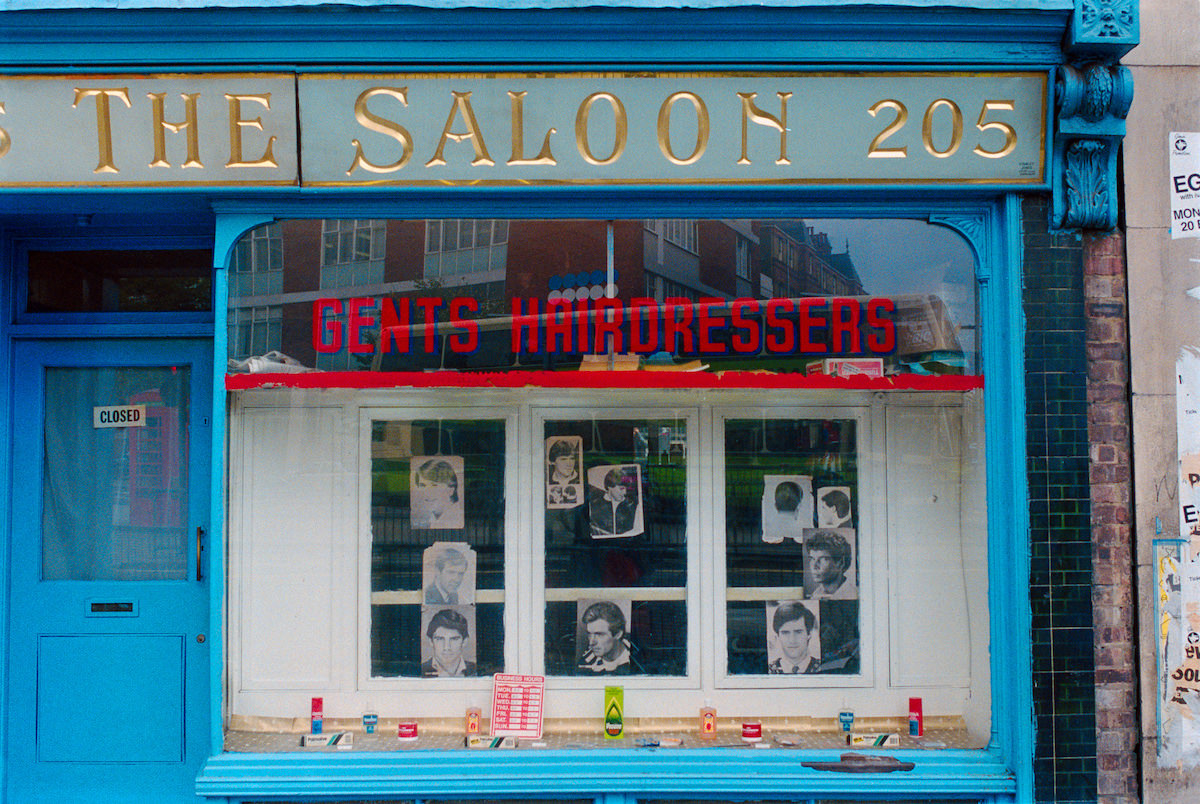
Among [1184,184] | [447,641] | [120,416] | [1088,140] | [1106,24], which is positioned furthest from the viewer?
[120,416]

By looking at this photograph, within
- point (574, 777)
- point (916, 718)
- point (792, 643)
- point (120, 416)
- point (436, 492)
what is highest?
point (120, 416)

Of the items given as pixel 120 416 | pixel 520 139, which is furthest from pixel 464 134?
pixel 120 416

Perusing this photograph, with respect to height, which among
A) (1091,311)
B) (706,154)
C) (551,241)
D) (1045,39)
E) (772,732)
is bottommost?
(772,732)

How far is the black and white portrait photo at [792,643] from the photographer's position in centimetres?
439

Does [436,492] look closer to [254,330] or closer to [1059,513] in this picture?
[254,330]

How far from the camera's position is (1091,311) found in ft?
13.5

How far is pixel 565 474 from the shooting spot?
4.41m

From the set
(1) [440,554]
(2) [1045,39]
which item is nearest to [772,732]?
(1) [440,554]

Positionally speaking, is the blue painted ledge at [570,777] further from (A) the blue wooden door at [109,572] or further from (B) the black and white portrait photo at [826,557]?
(B) the black and white portrait photo at [826,557]

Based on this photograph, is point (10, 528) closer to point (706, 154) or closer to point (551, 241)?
point (551, 241)

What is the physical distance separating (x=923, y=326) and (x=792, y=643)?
1.77m

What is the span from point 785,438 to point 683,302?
91 centimetres

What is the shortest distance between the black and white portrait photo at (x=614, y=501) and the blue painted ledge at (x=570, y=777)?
3.60 ft

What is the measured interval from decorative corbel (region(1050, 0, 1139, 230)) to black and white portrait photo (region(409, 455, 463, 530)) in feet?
10.6
